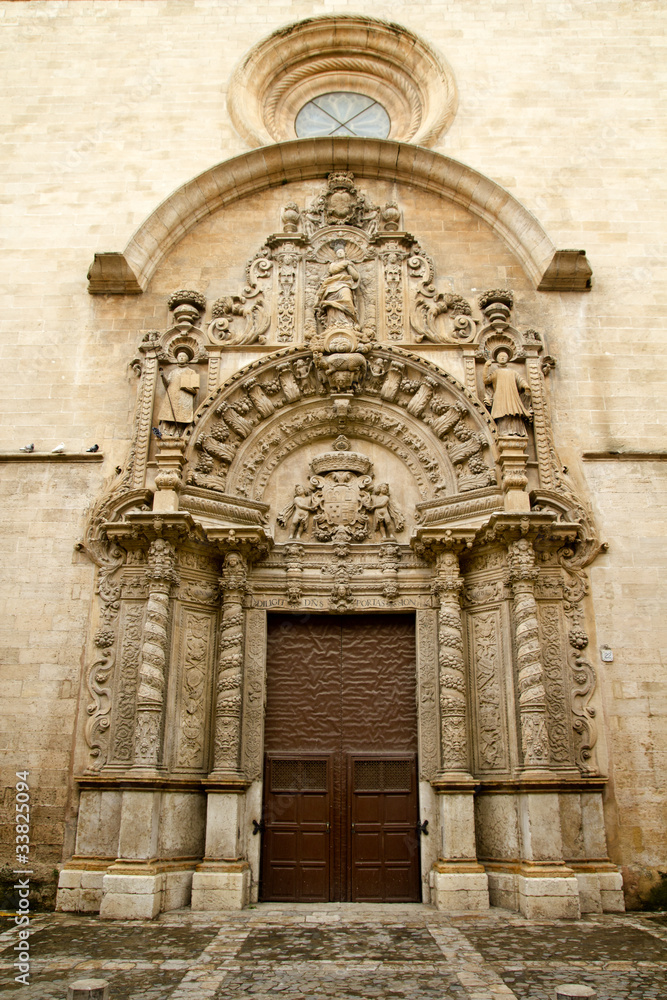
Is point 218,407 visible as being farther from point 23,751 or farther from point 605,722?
point 605,722

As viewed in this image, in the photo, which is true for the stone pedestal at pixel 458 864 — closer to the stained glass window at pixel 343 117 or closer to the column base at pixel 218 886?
the column base at pixel 218 886

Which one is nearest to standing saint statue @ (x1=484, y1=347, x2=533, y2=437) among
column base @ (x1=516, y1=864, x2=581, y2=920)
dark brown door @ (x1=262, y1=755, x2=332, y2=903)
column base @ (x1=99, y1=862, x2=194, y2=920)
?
dark brown door @ (x1=262, y1=755, x2=332, y2=903)

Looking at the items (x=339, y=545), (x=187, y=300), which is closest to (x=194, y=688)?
(x=339, y=545)

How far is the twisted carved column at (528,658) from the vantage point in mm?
7883

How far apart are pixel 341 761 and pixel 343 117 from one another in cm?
945

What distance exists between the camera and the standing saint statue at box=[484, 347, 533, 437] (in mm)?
9250

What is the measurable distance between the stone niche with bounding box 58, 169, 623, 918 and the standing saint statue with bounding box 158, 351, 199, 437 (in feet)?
0.12

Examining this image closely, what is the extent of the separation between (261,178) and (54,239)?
9.70 feet

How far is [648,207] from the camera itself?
10500 mm

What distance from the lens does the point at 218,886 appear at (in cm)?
771

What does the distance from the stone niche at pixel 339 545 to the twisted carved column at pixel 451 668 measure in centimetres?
3

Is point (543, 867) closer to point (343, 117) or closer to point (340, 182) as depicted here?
point (340, 182)

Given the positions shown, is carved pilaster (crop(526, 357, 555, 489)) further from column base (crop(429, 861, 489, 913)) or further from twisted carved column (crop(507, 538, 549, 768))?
column base (crop(429, 861, 489, 913))

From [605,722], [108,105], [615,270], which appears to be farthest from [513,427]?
[108,105]
